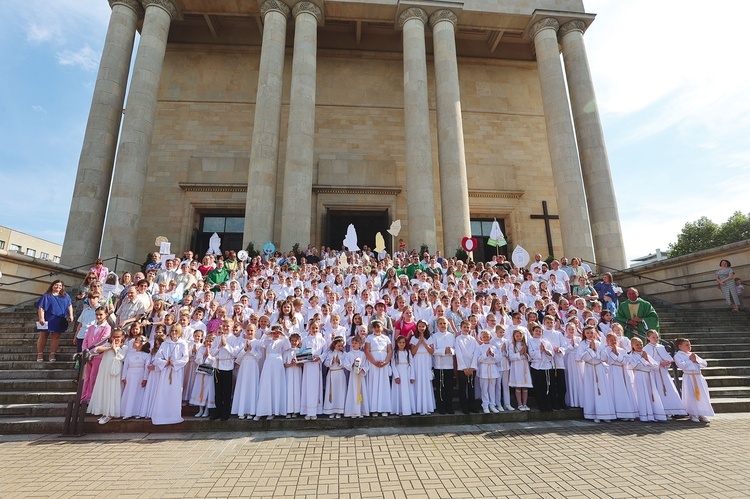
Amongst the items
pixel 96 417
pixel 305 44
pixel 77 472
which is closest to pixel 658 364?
pixel 77 472

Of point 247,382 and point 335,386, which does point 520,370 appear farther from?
point 247,382

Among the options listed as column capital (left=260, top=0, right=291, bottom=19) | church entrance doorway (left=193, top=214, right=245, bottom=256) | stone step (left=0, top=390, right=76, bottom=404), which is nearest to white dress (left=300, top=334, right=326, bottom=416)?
stone step (left=0, top=390, right=76, bottom=404)

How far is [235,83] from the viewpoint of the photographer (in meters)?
22.3

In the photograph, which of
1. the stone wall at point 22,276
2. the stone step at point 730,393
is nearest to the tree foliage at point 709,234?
the stone step at point 730,393

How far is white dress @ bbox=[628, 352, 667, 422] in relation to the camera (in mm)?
6719

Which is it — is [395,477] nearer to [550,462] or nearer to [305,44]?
[550,462]

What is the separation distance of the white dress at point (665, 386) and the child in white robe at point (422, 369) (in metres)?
4.07

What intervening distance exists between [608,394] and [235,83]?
23461 millimetres

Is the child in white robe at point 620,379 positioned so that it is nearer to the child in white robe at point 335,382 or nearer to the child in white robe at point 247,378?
the child in white robe at point 335,382

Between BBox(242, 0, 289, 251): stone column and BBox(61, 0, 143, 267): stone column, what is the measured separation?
20.5 feet

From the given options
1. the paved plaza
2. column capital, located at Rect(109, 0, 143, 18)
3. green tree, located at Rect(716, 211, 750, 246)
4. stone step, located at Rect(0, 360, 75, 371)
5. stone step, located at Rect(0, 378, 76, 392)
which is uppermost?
column capital, located at Rect(109, 0, 143, 18)

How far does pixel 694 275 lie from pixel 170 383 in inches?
621

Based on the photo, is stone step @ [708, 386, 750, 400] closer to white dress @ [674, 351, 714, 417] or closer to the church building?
white dress @ [674, 351, 714, 417]

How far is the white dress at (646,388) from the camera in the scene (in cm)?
672
